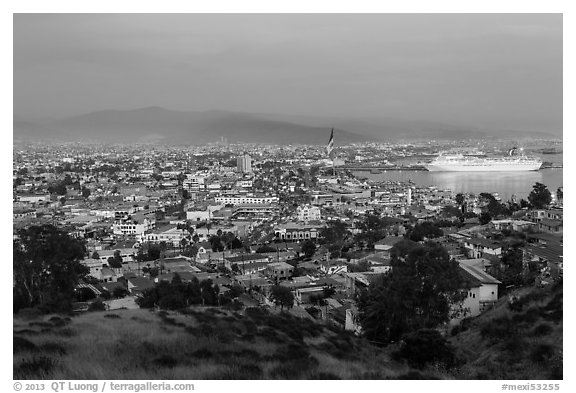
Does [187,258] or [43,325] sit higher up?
[43,325]

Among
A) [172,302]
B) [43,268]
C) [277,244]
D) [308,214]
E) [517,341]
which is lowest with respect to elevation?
[277,244]

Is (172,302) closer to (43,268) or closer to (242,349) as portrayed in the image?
(43,268)

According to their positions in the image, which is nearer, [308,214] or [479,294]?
[479,294]

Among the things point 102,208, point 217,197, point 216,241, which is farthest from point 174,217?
point 216,241

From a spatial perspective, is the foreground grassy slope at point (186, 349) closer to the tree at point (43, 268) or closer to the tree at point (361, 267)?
the tree at point (43, 268)

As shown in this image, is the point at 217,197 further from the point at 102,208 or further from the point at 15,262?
the point at 15,262

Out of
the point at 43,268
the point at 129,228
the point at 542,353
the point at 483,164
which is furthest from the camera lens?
the point at 483,164

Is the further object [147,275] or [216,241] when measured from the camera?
[216,241]

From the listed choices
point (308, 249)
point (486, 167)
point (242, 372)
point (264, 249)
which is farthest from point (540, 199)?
point (486, 167)
